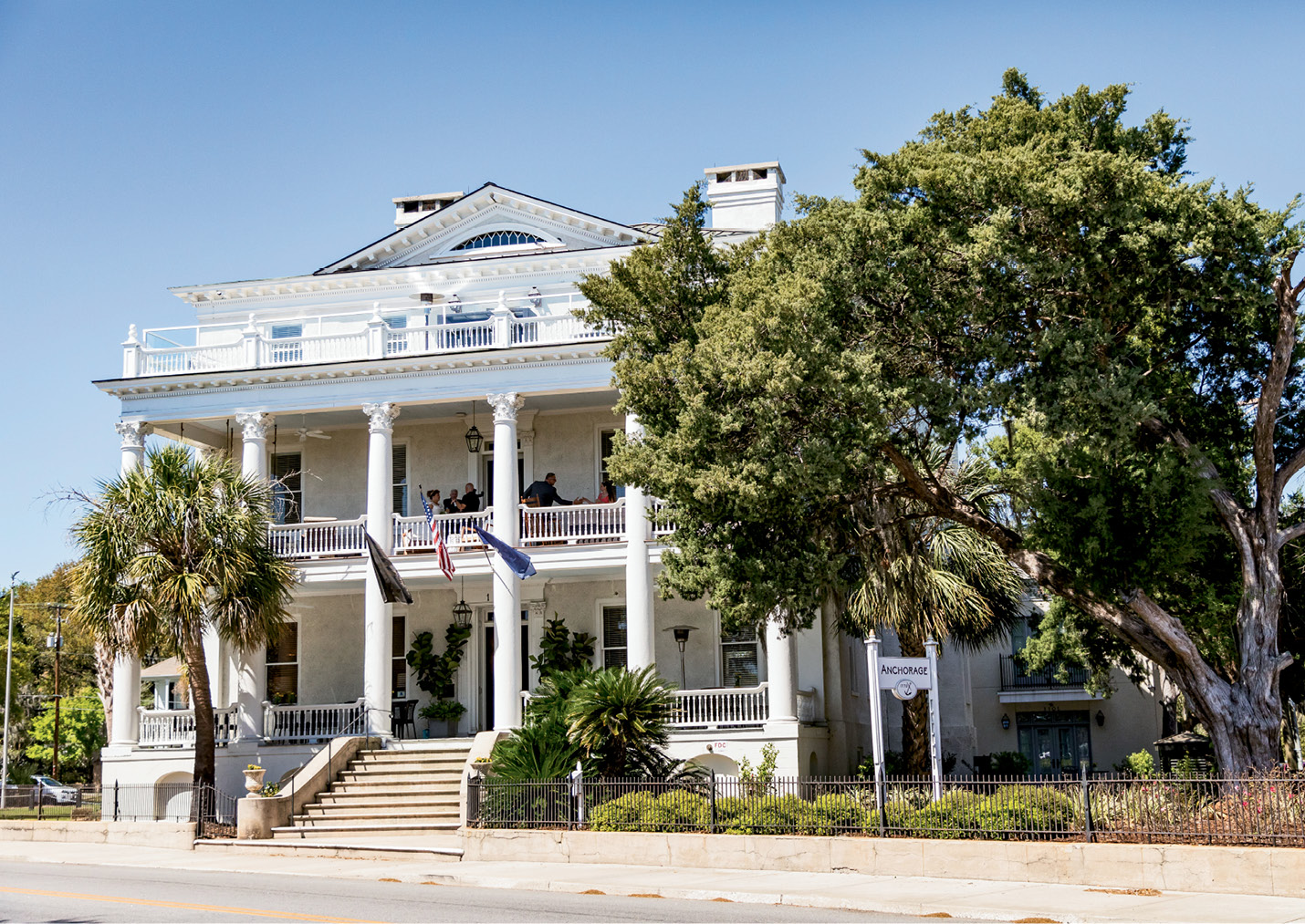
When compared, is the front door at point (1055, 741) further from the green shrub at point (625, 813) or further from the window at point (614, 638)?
the green shrub at point (625, 813)

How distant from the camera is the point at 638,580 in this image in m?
24.5

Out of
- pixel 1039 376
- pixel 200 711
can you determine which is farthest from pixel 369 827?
pixel 1039 376

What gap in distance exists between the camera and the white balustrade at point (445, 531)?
25781 mm

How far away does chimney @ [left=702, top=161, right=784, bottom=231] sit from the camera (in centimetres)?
3050

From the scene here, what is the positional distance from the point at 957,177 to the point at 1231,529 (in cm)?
575

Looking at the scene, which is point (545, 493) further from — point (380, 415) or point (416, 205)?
point (416, 205)

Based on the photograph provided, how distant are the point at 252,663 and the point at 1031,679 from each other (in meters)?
21.3

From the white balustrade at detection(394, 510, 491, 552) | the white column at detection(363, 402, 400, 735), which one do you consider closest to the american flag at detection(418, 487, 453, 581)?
the white balustrade at detection(394, 510, 491, 552)

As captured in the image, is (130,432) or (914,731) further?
(130,432)

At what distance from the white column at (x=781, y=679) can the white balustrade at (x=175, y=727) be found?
10.5 metres

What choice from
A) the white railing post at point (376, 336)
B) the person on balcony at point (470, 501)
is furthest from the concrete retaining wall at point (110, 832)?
the white railing post at point (376, 336)

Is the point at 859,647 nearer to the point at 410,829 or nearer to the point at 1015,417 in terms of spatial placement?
the point at 410,829

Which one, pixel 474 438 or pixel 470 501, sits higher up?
Answer: pixel 474 438

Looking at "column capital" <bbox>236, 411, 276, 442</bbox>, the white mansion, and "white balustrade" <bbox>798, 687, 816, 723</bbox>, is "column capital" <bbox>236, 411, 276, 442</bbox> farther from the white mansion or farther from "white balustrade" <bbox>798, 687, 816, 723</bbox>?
"white balustrade" <bbox>798, 687, 816, 723</bbox>
